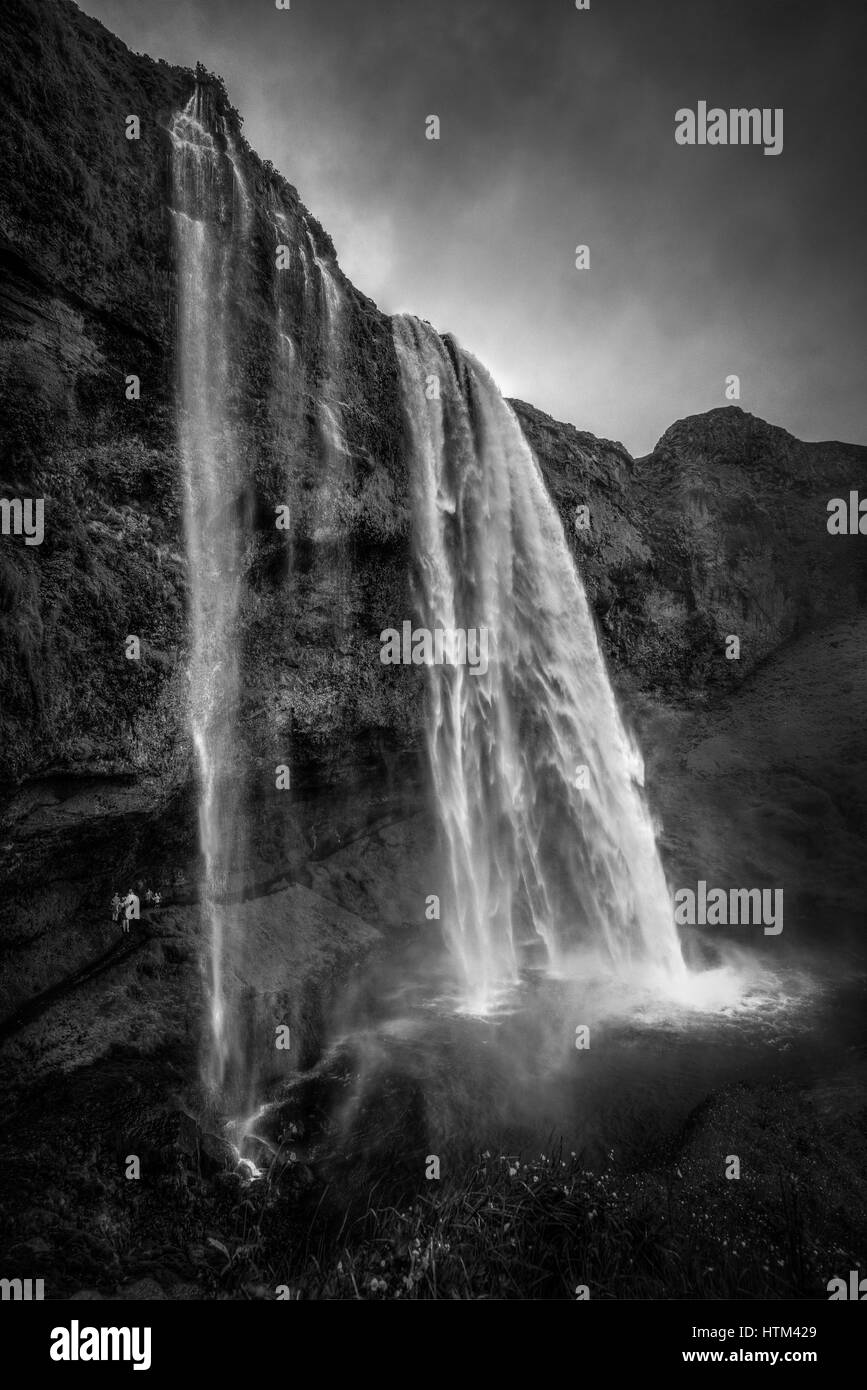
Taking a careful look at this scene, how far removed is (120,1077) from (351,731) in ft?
24.9

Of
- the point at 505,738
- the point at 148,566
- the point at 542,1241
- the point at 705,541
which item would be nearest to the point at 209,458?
the point at 148,566

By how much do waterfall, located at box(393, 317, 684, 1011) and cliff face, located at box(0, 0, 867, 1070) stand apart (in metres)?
0.91

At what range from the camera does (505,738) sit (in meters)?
15.9

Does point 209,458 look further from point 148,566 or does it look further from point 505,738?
point 505,738

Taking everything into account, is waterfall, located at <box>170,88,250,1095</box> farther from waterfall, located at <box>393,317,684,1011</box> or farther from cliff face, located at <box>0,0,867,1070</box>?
waterfall, located at <box>393,317,684,1011</box>

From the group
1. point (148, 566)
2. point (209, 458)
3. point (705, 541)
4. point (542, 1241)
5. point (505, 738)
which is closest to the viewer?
point (542, 1241)

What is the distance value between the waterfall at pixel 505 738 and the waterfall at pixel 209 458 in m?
4.36

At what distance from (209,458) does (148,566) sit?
232 cm

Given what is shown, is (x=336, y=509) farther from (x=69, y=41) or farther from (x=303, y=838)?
(x=69, y=41)

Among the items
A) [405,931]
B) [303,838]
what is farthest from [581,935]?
[303,838]

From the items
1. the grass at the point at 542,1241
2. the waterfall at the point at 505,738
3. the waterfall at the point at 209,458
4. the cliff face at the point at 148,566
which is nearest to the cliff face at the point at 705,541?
the waterfall at the point at 505,738

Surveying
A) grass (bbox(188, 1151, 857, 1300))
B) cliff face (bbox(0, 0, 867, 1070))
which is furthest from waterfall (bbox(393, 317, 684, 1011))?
grass (bbox(188, 1151, 857, 1300))

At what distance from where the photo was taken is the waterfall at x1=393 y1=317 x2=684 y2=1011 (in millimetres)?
15328

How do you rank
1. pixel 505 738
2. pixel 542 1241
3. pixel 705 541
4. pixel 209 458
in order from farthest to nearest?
pixel 705 541 < pixel 505 738 < pixel 209 458 < pixel 542 1241
